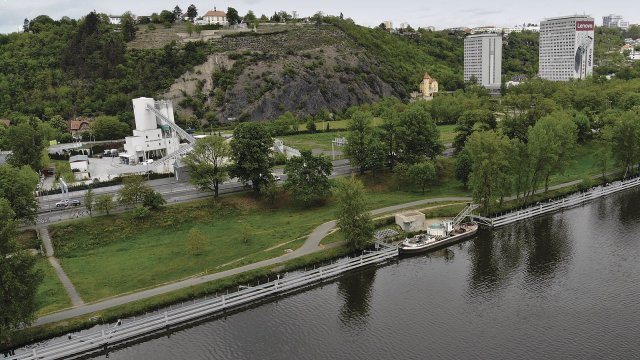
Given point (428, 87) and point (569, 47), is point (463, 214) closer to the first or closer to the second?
point (428, 87)

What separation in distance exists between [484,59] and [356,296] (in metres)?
165

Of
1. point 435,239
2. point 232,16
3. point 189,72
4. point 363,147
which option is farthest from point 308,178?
point 232,16

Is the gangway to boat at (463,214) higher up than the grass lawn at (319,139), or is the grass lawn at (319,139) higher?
the grass lawn at (319,139)

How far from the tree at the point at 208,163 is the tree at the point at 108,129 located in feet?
151

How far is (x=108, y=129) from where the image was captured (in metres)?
96.5

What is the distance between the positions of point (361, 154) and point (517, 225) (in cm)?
1913

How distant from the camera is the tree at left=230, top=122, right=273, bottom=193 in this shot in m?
55.7

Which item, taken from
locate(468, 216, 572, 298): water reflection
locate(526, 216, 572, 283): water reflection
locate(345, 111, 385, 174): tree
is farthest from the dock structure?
locate(345, 111, 385, 174): tree

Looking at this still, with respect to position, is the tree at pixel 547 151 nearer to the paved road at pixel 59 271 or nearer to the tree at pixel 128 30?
the paved road at pixel 59 271

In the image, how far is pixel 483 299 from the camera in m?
35.7

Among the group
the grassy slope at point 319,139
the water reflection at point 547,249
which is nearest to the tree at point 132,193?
the grassy slope at point 319,139

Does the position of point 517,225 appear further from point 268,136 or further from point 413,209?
point 268,136

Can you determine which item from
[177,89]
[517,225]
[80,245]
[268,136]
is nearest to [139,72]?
[177,89]

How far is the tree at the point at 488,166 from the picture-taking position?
4925 centimetres
